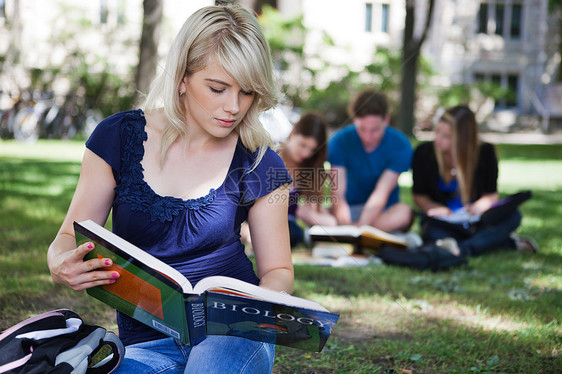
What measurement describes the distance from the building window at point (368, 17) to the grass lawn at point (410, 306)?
18.8 m

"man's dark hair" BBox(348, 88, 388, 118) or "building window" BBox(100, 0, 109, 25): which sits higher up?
"building window" BBox(100, 0, 109, 25)

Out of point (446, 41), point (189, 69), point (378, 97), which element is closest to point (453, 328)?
point (189, 69)

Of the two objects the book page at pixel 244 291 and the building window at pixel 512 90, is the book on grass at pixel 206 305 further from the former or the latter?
the building window at pixel 512 90

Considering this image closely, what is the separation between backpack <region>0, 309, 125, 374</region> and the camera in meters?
1.46

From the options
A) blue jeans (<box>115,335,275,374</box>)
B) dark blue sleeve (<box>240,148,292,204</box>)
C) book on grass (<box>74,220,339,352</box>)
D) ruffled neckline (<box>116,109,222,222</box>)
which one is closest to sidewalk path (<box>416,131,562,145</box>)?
dark blue sleeve (<box>240,148,292,204</box>)

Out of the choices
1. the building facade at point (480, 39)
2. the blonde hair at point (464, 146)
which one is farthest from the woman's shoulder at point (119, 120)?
the building facade at point (480, 39)

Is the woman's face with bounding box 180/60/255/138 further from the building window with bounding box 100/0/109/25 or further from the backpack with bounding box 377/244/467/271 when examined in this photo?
the building window with bounding box 100/0/109/25

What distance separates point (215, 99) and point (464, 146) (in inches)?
127

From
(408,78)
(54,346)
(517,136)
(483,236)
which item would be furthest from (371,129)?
(517,136)

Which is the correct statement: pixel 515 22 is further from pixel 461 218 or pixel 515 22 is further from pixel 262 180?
pixel 262 180

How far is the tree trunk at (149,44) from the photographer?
8047 mm

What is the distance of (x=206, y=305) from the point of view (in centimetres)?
151

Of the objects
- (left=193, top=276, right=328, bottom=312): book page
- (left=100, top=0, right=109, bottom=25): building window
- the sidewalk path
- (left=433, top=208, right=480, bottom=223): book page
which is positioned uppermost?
(left=100, top=0, right=109, bottom=25): building window

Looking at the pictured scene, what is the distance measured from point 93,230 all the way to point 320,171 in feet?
10.7
